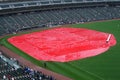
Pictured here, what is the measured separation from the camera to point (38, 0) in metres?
94.3

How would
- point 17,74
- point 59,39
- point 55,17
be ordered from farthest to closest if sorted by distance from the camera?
point 55,17 → point 59,39 → point 17,74

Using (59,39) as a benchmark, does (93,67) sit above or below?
above

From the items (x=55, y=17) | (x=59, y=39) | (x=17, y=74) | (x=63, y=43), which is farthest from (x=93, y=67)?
(x=55, y=17)

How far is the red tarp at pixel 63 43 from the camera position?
56.6 metres

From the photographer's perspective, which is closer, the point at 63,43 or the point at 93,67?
the point at 93,67

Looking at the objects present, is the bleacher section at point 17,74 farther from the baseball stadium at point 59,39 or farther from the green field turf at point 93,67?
the green field turf at point 93,67

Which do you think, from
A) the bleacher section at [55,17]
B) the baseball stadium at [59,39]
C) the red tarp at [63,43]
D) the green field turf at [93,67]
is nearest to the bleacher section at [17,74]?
the baseball stadium at [59,39]

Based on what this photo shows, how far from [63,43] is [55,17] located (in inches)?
1112

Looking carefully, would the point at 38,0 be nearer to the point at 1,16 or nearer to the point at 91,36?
the point at 1,16

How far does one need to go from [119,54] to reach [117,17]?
46.4m

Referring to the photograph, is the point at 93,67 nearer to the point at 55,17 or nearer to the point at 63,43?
the point at 63,43

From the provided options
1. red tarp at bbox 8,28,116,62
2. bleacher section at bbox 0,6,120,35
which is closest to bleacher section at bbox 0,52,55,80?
red tarp at bbox 8,28,116,62

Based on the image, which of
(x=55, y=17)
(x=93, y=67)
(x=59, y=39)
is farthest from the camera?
(x=55, y=17)

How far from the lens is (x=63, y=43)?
65.4 meters
